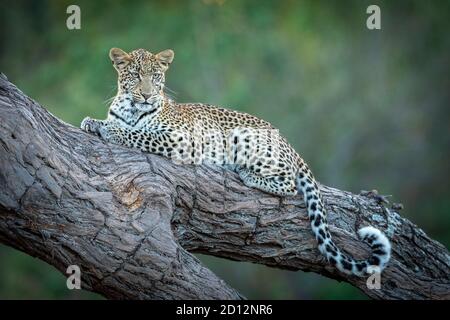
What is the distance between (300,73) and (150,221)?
55.0 ft

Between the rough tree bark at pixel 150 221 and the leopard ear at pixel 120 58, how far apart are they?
1.20 metres

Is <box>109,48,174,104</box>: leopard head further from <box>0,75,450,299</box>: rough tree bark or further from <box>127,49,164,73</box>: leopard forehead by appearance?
<box>0,75,450,299</box>: rough tree bark

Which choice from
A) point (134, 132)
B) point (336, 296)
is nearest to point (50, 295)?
point (336, 296)

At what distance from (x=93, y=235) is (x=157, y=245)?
0.60 metres

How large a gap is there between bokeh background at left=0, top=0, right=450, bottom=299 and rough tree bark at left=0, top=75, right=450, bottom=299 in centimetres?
1244

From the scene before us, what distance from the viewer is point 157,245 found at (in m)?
8.00

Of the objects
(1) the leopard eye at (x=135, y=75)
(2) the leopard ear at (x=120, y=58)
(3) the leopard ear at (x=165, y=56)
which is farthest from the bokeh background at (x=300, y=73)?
(1) the leopard eye at (x=135, y=75)

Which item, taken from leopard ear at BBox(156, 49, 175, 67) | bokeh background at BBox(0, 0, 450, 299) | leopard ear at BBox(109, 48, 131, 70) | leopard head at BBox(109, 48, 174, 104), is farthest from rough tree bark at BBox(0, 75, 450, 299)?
bokeh background at BBox(0, 0, 450, 299)

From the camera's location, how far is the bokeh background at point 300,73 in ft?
72.9

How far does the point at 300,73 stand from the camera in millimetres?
24328

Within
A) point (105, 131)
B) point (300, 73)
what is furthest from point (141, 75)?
point (300, 73)

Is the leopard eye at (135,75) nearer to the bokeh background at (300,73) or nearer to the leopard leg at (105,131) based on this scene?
the leopard leg at (105,131)

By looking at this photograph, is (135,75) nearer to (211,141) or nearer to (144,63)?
(144,63)

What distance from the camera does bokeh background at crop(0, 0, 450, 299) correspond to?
72.9 feet
